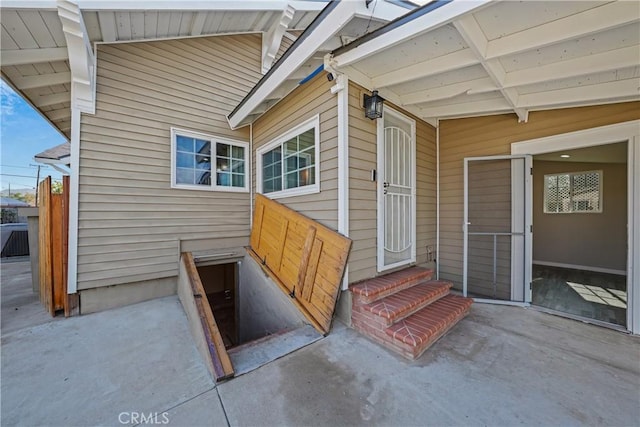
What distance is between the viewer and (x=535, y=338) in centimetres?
260

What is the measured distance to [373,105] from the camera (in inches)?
115

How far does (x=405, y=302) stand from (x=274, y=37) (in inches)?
214

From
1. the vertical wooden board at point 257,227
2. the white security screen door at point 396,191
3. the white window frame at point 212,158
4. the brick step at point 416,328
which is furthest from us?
the vertical wooden board at point 257,227

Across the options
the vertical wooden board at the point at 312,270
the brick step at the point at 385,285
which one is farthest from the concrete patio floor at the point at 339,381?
the vertical wooden board at the point at 312,270

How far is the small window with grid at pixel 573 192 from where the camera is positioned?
5.95m

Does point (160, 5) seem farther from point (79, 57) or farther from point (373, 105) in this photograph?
point (373, 105)

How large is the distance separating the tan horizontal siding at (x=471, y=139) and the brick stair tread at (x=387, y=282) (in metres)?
0.96

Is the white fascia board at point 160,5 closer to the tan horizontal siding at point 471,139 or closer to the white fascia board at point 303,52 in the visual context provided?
the white fascia board at point 303,52

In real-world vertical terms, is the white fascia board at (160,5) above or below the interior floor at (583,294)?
above

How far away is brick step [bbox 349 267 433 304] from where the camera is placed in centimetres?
273

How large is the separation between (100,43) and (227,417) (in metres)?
4.97

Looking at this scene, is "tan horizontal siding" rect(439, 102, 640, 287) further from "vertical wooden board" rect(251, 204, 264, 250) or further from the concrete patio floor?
"vertical wooden board" rect(251, 204, 264, 250)

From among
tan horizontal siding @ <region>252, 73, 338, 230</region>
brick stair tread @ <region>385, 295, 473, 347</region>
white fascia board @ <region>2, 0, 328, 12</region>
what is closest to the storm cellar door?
tan horizontal siding @ <region>252, 73, 338, 230</region>

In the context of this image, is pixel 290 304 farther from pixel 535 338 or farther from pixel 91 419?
pixel 535 338
